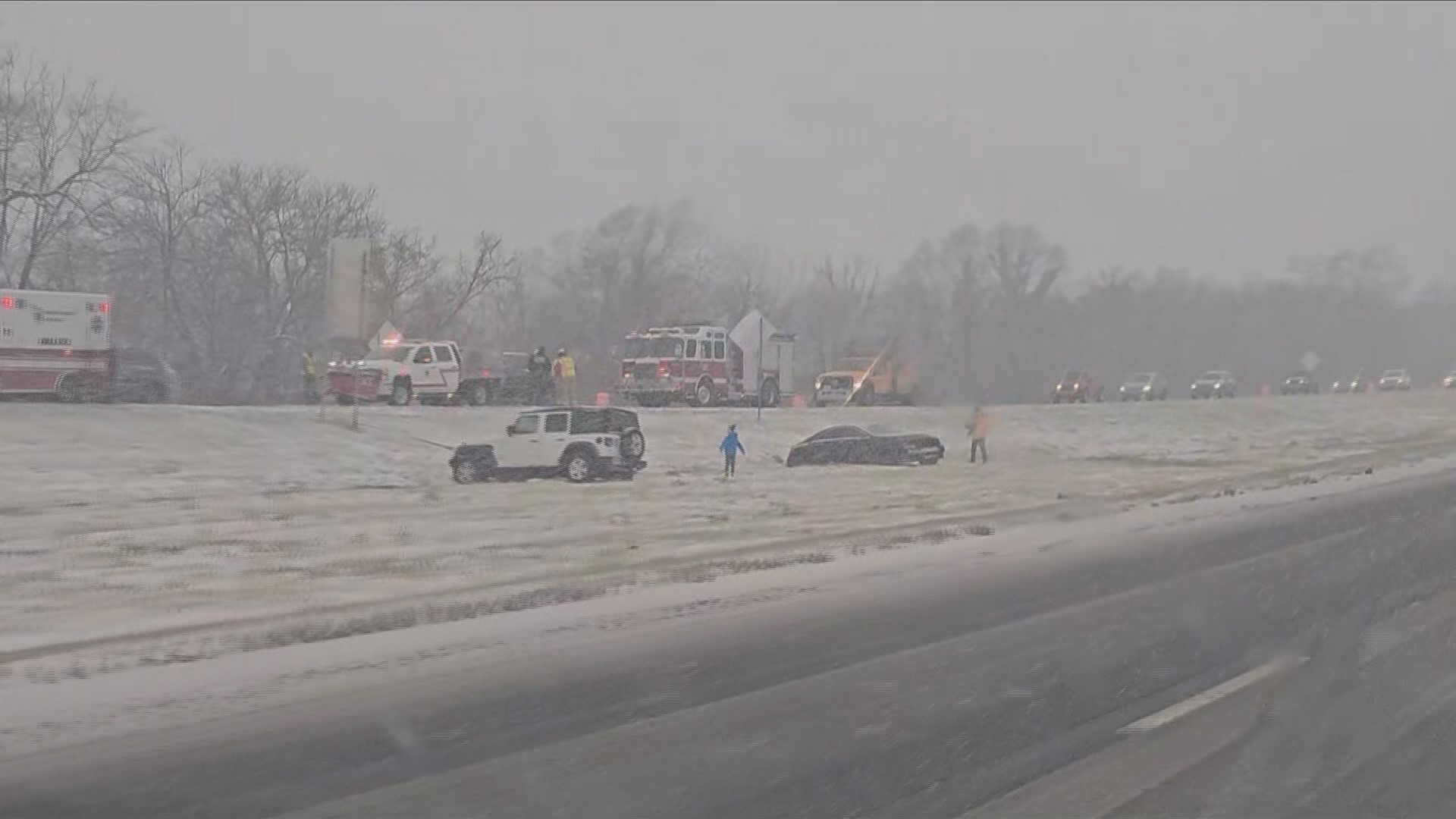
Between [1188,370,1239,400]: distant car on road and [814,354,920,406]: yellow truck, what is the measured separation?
554 inches

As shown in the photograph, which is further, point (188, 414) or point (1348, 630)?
point (188, 414)

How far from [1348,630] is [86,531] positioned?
14666 mm

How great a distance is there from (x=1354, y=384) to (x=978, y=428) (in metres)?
33.8

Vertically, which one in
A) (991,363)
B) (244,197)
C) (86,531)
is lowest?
(86,531)

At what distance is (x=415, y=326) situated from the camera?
60188 mm

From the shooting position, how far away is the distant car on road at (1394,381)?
185 feet

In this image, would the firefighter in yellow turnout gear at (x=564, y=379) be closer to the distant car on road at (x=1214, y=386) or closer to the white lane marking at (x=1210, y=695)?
the distant car on road at (x=1214, y=386)

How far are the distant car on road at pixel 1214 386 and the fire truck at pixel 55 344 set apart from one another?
3443cm

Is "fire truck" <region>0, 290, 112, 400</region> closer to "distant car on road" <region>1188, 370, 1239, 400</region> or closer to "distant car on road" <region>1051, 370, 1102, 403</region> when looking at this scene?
"distant car on road" <region>1051, 370, 1102, 403</region>

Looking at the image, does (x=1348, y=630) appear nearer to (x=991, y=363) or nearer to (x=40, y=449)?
(x=991, y=363)

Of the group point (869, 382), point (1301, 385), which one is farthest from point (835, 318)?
point (1301, 385)

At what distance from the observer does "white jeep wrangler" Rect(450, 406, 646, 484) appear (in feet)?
86.6

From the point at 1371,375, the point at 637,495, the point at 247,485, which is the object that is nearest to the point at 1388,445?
the point at 1371,375

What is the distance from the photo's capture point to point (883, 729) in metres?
7.56
